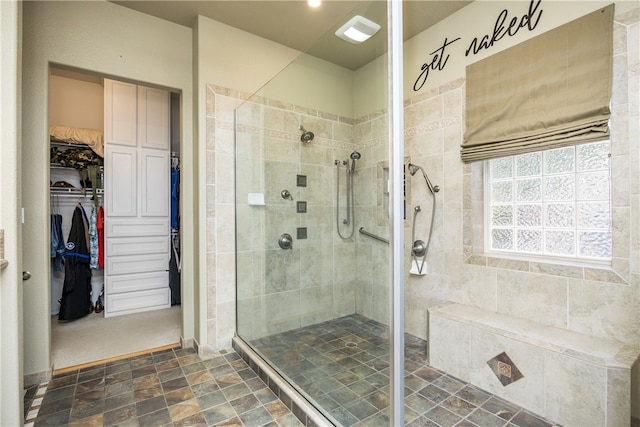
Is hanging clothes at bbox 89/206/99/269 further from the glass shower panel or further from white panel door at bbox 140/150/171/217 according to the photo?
the glass shower panel

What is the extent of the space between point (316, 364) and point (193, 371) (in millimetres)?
950

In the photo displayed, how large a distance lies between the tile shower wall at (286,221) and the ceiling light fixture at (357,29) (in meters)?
0.39

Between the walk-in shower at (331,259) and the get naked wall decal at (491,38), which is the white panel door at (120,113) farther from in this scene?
the get naked wall decal at (491,38)

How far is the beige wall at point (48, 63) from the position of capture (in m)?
1.90

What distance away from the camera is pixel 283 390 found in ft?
5.63

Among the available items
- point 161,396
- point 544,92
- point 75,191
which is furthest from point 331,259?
point 75,191

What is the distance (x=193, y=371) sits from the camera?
81.1 inches

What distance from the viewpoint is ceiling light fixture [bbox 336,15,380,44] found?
137 centimetres

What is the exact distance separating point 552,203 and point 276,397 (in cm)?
210

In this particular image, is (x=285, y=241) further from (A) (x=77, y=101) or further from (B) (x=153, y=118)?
(A) (x=77, y=101)

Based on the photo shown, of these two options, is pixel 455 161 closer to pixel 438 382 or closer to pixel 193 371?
pixel 438 382

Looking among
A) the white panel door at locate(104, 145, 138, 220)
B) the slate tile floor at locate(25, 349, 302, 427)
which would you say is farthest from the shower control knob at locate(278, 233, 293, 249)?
the white panel door at locate(104, 145, 138, 220)

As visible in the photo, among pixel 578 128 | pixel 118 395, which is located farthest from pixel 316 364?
pixel 578 128

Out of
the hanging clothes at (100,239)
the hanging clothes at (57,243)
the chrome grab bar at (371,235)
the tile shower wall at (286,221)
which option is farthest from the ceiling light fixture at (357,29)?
the hanging clothes at (57,243)
